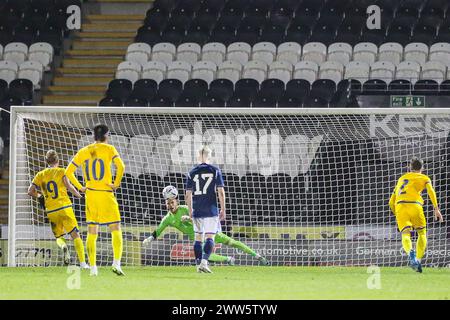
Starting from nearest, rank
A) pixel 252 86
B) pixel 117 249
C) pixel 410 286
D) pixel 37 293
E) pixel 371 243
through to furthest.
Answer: pixel 37 293 < pixel 410 286 < pixel 117 249 < pixel 371 243 < pixel 252 86

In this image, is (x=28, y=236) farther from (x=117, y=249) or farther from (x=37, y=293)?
(x=37, y=293)

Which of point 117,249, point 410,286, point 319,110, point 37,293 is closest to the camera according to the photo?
point 37,293

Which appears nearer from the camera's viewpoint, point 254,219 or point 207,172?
point 207,172

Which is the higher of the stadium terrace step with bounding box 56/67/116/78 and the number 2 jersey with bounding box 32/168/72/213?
the stadium terrace step with bounding box 56/67/116/78

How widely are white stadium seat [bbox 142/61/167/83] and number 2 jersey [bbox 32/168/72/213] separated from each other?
31.2 ft

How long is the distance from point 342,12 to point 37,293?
54.3 feet

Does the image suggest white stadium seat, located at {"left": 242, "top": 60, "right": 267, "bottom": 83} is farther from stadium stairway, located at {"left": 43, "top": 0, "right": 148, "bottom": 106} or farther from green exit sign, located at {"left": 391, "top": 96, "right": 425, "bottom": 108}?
green exit sign, located at {"left": 391, "top": 96, "right": 425, "bottom": 108}

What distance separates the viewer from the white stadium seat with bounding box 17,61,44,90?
26.2 metres

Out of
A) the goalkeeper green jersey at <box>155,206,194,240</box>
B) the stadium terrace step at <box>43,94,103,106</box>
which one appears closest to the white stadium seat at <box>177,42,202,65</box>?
the stadium terrace step at <box>43,94,103,106</box>

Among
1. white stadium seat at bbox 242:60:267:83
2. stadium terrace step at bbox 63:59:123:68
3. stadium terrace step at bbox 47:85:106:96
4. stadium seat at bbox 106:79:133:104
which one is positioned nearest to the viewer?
stadium seat at bbox 106:79:133:104

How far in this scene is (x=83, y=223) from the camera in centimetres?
1992

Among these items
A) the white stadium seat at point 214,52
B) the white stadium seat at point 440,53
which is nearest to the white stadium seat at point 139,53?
the white stadium seat at point 214,52

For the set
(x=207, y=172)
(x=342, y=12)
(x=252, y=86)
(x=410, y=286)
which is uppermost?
(x=342, y=12)

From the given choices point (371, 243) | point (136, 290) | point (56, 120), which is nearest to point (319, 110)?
point (371, 243)
